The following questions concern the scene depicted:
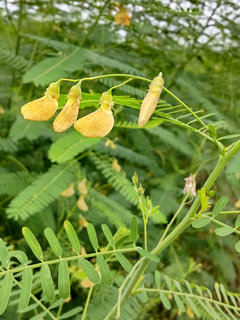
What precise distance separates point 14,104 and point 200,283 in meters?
1.14

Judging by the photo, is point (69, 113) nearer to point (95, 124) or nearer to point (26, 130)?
point (95, 124)

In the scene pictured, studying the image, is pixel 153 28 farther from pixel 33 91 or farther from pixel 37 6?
pixel 33 91

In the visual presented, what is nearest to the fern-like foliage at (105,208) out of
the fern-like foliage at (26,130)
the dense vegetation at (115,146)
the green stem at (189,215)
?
the dense vegetation at (115,146)

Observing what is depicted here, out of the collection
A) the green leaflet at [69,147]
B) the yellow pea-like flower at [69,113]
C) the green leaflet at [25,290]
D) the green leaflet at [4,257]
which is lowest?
the green leaflet at [69,147]

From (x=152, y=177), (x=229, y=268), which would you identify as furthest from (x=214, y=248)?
(x=152, y=177)

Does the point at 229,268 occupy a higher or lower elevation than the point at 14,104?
lower

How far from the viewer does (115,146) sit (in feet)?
4.18

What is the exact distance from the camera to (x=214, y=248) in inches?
76.4

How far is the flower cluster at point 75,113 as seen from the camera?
19.9 inches

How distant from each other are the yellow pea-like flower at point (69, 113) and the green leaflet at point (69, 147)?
62 cm

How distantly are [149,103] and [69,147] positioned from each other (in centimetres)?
68

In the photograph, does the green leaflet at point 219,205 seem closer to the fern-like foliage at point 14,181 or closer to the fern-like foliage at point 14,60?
the fern-like foliage at point 14,181

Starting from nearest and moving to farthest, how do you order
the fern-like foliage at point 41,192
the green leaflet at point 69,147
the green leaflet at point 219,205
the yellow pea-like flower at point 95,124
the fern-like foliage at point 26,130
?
1. the yellow pea-like flower at point 95,124
2. the green leaflet at point 219,205
3. the fern-like foliage at point 41,192
4. the green leaflet at point 69,147
5. the fern-like foliage at point 26,130

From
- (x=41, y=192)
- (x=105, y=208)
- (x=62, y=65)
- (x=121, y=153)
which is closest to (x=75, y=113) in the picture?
(x=41, y=192)
